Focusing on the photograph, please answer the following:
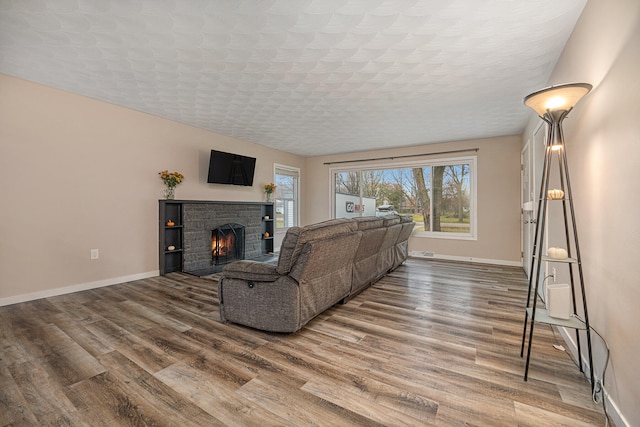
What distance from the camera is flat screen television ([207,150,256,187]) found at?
4.92 m

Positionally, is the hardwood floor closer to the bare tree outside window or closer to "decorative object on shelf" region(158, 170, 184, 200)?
"decorative object on shelf" region(158, 170, 184, 200)

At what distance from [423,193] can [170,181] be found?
489cm

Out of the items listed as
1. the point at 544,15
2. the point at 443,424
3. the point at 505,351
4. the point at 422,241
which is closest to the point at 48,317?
the point at 443,424

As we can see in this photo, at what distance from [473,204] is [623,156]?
14.8ft

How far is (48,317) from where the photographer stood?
2621 millimetres

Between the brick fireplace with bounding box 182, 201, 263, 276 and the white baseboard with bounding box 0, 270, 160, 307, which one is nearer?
the white baseboard with bounding box 0, 270, 160, 307

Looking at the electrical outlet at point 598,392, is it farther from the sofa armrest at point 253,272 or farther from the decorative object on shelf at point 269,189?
the decorative object on shelf at point 269,189

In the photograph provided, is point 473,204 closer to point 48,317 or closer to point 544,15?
point 544,15

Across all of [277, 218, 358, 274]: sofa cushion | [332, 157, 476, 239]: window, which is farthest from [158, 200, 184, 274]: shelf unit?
[332, 157, 476, 239]: window

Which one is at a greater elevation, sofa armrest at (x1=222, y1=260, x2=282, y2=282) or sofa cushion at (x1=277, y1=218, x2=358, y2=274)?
sofa cushion at (x1=277, y1=218, x2=358, y2=274)

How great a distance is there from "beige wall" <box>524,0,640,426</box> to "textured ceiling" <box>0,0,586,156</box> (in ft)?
2.08

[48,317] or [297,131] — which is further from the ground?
[297,131]

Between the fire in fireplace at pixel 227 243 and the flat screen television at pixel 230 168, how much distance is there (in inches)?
33.4

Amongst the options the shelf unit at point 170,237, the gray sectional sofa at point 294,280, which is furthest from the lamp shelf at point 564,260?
the shelf unit at point 170,237
